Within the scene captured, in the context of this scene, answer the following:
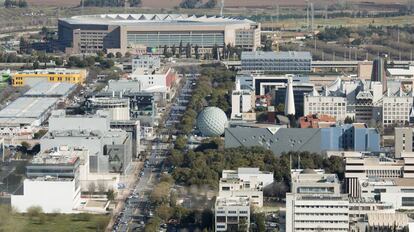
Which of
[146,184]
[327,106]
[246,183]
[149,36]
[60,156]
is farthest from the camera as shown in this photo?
[149,36]

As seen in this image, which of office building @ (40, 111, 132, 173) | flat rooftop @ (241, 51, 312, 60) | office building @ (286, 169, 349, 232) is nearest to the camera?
office building @ (286, 169, 349, 232)

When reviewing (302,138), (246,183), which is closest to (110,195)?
(246,183)

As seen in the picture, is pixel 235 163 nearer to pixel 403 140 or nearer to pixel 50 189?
pixel 403 140

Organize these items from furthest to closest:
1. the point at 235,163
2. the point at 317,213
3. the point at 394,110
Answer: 1. the point at 394,110
2. the point at 235,163
3. the point at 317,213

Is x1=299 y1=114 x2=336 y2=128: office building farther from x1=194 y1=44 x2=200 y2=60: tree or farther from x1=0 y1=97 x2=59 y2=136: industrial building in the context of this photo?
x1=194 y1=44 x2=200 y2=60: tree

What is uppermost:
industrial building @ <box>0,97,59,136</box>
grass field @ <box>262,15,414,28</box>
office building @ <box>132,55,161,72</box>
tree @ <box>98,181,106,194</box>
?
office building @ <box>132,55,161,72</box>

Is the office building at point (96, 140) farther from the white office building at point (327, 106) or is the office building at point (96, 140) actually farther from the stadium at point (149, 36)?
the stadium at point (149, 36)

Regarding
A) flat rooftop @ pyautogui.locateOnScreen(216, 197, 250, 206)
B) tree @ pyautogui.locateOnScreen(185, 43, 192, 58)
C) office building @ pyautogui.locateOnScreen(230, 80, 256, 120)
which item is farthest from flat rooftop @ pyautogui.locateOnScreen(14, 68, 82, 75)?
flat rooftop @ pyautogui.locateOnScreen(216, 197, 250, 206)
